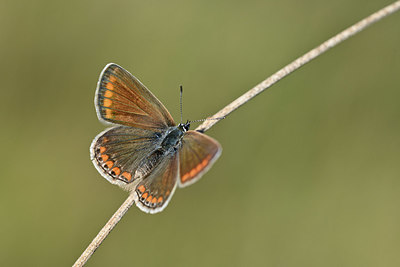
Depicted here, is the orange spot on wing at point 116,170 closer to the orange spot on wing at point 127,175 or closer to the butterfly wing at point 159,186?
the orange spot on wing at point 127,175

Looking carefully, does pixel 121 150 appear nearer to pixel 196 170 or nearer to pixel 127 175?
pixel 127 175

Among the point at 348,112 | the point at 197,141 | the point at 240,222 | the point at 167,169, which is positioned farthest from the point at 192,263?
the point at 348,112

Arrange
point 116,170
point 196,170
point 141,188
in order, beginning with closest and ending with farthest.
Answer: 1. point 196,170
2. point 141,188
3. point 116,170

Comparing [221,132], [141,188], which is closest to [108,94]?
[141,188]

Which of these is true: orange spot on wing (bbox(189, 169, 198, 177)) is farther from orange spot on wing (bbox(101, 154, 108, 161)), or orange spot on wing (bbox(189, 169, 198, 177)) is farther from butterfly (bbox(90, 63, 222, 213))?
orange spot on wing (bbox(101, 154, 108, 161))

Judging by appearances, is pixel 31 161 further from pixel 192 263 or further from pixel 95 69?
pixel 192 263

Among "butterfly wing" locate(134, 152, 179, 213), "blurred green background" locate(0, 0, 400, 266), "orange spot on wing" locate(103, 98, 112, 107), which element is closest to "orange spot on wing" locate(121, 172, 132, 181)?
"butterfly wing" locate(134, 152, 179, 213)

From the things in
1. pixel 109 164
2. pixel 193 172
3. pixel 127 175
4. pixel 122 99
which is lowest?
pixel 193 172

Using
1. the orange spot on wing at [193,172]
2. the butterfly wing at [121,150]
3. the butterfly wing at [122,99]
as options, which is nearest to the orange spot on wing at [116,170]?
the butterfly wing at [121,150]
